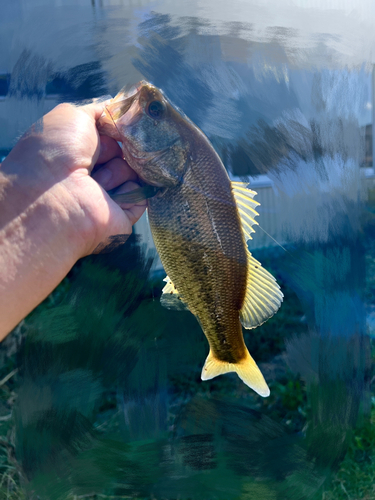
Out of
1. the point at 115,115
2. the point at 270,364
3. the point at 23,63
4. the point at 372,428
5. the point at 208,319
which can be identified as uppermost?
the point at 23,63

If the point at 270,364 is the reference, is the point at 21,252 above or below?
above

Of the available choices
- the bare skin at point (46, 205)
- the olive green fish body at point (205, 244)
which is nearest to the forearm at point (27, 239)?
the bare skin at point (46, 205)

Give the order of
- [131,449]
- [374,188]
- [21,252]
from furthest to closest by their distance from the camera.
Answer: [374,188] → [131,449] → [21,252]

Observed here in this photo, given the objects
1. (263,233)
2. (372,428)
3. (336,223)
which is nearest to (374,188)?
(336,223)

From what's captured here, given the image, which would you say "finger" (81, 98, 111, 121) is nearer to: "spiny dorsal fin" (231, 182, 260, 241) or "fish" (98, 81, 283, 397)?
"fish" (98, 81, 283, 397)

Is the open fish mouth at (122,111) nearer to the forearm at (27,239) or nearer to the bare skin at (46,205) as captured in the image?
the bare skin at (46,205)

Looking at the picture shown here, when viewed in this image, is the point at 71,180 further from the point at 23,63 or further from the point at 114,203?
the point at 23,63

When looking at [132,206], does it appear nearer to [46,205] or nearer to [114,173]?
[114,173]

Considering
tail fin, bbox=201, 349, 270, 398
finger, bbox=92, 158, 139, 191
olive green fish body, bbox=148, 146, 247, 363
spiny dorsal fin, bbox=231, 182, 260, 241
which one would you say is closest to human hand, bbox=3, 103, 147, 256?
finger, bbox=92, 158, 139, 191
